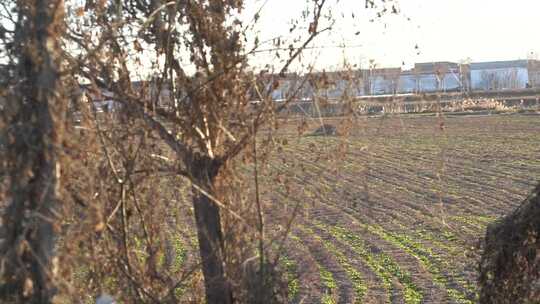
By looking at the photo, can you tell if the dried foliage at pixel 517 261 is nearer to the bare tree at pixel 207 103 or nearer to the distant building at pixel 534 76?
the bare tree at pixel 207 103

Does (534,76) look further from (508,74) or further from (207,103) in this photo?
(207,103)

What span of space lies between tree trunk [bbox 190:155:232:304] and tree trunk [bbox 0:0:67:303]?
1.52 meters

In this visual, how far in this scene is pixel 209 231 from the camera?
6602 millimetres

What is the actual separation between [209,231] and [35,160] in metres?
2.10

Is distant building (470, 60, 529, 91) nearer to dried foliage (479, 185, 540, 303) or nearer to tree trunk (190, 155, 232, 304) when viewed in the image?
dried foliage (479, 185, 540, 303)

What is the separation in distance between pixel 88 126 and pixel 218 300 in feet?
5.80

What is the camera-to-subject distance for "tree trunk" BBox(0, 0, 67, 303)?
4.77 meters

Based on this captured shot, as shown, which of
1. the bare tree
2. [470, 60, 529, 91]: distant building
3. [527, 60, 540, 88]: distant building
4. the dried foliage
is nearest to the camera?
the bare tree

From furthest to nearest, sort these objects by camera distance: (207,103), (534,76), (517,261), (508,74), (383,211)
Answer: (534,76) < (508,74) < (383,211) < (517,261) < (207,103)

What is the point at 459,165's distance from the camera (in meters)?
26.2

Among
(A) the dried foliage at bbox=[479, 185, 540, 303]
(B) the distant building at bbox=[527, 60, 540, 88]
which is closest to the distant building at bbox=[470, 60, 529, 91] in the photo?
(B) the distant building at bbox=[527, 60, 540, 88]

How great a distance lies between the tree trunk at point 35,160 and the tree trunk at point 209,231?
1.52m

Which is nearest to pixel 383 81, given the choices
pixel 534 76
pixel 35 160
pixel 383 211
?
pixel 35 160

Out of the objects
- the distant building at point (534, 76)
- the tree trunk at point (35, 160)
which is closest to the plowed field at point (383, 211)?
the tree trunk at point (35, 160)
